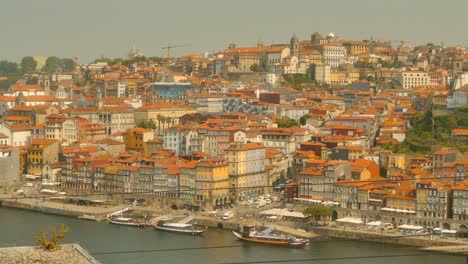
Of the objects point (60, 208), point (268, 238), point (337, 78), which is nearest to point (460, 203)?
point (268, 238)

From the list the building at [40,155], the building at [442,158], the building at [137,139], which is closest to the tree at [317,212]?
the building at [442,158]

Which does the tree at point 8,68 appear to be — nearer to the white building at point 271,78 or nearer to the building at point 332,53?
the building at point 332,53

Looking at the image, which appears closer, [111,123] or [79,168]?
[79,168]

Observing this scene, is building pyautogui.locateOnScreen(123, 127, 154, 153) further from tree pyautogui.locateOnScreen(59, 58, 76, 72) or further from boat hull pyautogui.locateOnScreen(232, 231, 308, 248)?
tree pyautogui.locateOnScreen(59, 58, 76, 72)

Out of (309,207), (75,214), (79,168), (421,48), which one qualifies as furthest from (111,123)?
(421,48)

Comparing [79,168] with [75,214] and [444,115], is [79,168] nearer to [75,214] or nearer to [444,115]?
[75,214]

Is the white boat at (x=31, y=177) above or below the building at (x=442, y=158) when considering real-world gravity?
below
